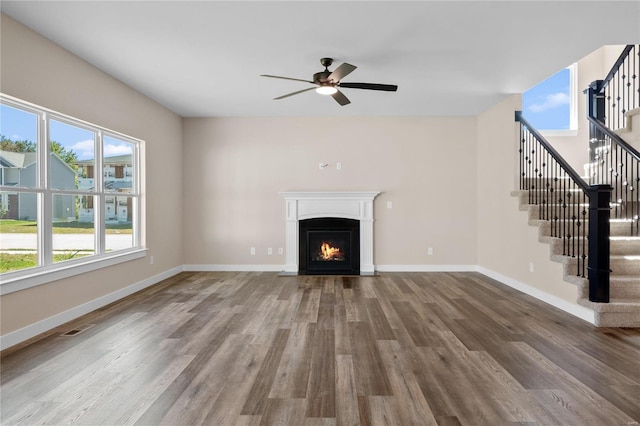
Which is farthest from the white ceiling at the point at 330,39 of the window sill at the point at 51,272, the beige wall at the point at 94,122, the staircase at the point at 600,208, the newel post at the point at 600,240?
the window sill at the point at 51,272

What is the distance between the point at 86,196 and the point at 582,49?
18.9 ft

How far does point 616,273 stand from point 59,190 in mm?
6170

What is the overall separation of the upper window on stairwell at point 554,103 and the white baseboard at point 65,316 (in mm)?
7137

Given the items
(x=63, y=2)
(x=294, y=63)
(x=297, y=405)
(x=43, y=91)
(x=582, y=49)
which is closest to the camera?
(x=297, y=405)

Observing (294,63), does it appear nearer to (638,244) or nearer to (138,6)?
(138,6)

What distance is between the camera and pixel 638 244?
4023mm

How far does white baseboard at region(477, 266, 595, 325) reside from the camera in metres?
3.52

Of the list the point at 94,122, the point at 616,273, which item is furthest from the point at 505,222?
the point at 94,122

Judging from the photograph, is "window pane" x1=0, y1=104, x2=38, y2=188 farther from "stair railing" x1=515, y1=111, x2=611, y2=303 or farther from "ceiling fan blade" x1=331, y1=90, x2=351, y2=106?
"stair railing" x1=515, y1=111, x2=611, y2=303

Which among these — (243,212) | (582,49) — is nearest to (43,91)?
(243,212)

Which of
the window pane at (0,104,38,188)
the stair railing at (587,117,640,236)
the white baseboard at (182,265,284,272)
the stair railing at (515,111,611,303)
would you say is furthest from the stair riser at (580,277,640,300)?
the window pane at (0,104,38,188)

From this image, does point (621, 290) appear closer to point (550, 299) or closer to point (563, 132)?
point (550, 299)

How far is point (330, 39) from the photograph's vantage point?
11.0 feet

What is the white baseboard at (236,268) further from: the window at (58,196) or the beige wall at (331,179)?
the window at (58,196)
